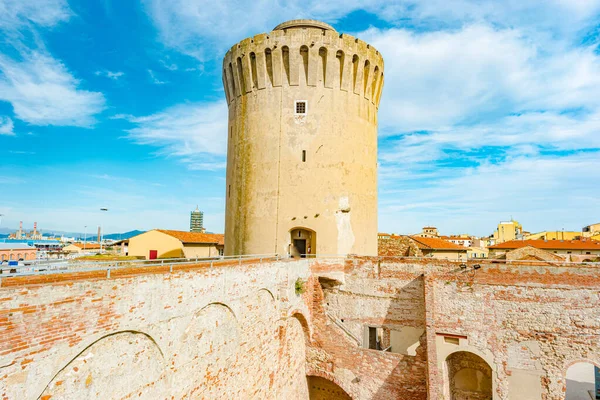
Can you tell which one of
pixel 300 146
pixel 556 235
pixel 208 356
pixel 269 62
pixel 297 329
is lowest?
pixel 297 329

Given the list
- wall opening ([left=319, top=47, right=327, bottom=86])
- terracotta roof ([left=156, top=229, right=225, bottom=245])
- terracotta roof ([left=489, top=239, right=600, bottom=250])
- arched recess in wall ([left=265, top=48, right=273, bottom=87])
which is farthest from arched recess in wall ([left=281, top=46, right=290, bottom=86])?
terracotta roof ([left=489, top=239, right=600, bottom=250])

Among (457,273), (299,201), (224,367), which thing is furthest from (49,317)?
(457,273)

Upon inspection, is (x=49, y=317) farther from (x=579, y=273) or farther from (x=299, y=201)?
(x=579, y=273)

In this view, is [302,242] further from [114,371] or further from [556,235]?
[556,235]

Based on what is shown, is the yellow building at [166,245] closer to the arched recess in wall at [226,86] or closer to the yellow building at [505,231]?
the arched recess in wall at [226,86]

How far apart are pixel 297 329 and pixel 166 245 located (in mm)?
15575

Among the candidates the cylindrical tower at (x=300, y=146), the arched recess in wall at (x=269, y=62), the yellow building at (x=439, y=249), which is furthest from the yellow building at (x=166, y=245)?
the yellow building at (x=439, y=249)

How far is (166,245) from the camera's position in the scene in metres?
26.3

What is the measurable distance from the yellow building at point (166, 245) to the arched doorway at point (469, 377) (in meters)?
17.1

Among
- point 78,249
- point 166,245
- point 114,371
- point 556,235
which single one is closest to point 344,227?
point 114,371

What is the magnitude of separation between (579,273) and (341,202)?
9155 millimetres

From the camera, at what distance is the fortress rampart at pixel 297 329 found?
210 inches

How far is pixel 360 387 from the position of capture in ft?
45.9

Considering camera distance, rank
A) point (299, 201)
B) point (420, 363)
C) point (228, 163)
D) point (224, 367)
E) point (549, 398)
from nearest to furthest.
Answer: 1. point (224, 367)
2. point (549, 398)
3. point (420, 363)
4. point (299, 201)
5. point (228, 163)
